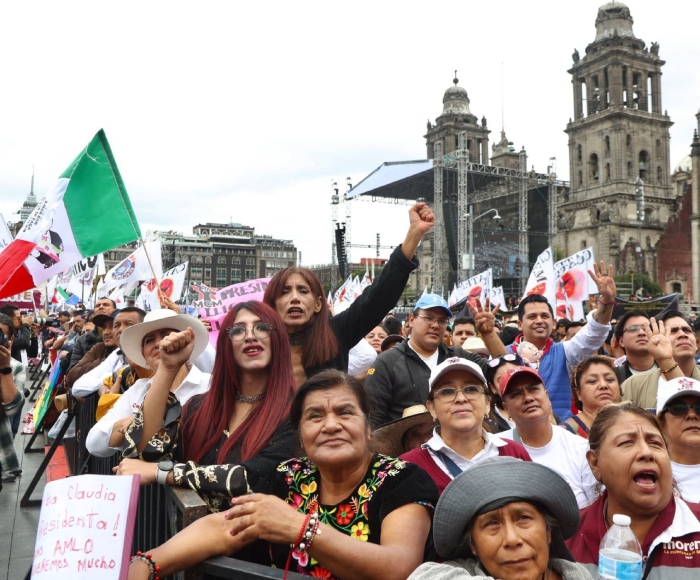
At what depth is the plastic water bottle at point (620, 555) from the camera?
2035mm

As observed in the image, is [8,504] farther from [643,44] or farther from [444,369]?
[643,44]

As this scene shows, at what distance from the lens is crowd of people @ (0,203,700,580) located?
2.08m

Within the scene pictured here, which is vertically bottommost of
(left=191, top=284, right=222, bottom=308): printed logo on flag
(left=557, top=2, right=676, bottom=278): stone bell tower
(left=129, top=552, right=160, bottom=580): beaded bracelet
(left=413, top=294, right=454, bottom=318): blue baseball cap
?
(left=129, top=552, right=160, bottom=580): beaded bracelet

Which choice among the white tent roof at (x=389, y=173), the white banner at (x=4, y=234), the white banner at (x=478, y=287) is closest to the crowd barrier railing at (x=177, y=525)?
the white banner at (x=4, y=234)

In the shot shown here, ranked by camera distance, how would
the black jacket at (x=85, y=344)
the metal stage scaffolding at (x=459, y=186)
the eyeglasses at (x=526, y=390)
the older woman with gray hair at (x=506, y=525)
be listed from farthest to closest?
the metal stage scaffolding at (x=459, y=186) → the black jacket at (x=85, y=344) → the eyeglasses at (x=526, y=390) → the older woman with gray hair at (x=506, y=525)

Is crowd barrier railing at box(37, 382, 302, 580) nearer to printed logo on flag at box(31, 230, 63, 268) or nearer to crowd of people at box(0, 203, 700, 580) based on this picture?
crowd of people at box(0, 203, 700, 580)

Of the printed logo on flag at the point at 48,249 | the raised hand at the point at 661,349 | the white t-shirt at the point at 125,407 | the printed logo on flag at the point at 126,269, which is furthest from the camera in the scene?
the printed logo on flag at the point at 126,269

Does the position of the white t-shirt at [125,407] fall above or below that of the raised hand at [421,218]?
below

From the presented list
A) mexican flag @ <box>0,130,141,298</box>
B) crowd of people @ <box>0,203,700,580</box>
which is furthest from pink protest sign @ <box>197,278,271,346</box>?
crowd of people @ <box>0,203,700,580</box>

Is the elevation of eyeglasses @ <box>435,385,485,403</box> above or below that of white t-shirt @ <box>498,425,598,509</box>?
above

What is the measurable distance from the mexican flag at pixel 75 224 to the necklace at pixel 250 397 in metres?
2.68

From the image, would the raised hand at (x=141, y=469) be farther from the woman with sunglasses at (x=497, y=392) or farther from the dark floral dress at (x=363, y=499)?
the woman with sunglasses at (x=497, y=392)

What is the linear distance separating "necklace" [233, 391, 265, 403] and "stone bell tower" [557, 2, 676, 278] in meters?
67.5

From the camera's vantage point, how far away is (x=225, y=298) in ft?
22.4
